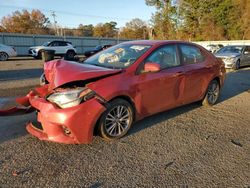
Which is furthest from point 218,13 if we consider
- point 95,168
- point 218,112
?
point 95,168

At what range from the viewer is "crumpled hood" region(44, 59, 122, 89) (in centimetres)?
356

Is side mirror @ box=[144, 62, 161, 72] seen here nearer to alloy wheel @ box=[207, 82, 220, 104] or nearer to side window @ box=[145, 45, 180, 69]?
side window @ box=[145, 45, 180, 69]

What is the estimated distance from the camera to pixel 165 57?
4.69 metres

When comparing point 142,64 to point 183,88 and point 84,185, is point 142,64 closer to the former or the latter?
point 183,88

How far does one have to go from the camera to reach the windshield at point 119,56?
14.1ft

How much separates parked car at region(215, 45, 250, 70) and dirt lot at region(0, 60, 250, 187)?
1002 centimetres

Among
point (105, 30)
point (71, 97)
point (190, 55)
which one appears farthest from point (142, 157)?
point (105, 30)

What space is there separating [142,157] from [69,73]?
1.61 metres

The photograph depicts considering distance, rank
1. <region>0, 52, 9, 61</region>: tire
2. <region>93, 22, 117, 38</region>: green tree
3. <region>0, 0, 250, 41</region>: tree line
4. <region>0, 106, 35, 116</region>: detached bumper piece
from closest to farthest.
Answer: <region>0, 106, 35, 116</region>: detached bumper piece
<region>0, 52, 9, 61</region>: tire
<region>0, 0, 250, 41</region>: tree line
<region>93, 22, 117, 38</region>: green tree

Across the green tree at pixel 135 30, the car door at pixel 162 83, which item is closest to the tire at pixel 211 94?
the car door at pixel 162 83

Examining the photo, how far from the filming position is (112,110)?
3.84 m

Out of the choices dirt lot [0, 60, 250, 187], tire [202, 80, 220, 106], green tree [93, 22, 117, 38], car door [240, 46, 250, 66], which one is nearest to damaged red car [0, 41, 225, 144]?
dirt lot [0, 60, 250, 187]

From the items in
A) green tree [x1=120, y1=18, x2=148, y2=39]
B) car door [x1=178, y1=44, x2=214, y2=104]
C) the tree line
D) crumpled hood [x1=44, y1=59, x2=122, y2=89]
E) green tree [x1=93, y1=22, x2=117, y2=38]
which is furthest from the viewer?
green tree [x1=120, y1=18, x2=148, y2=39]

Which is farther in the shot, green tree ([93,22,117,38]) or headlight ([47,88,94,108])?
green tree ([93,22,117,38])
